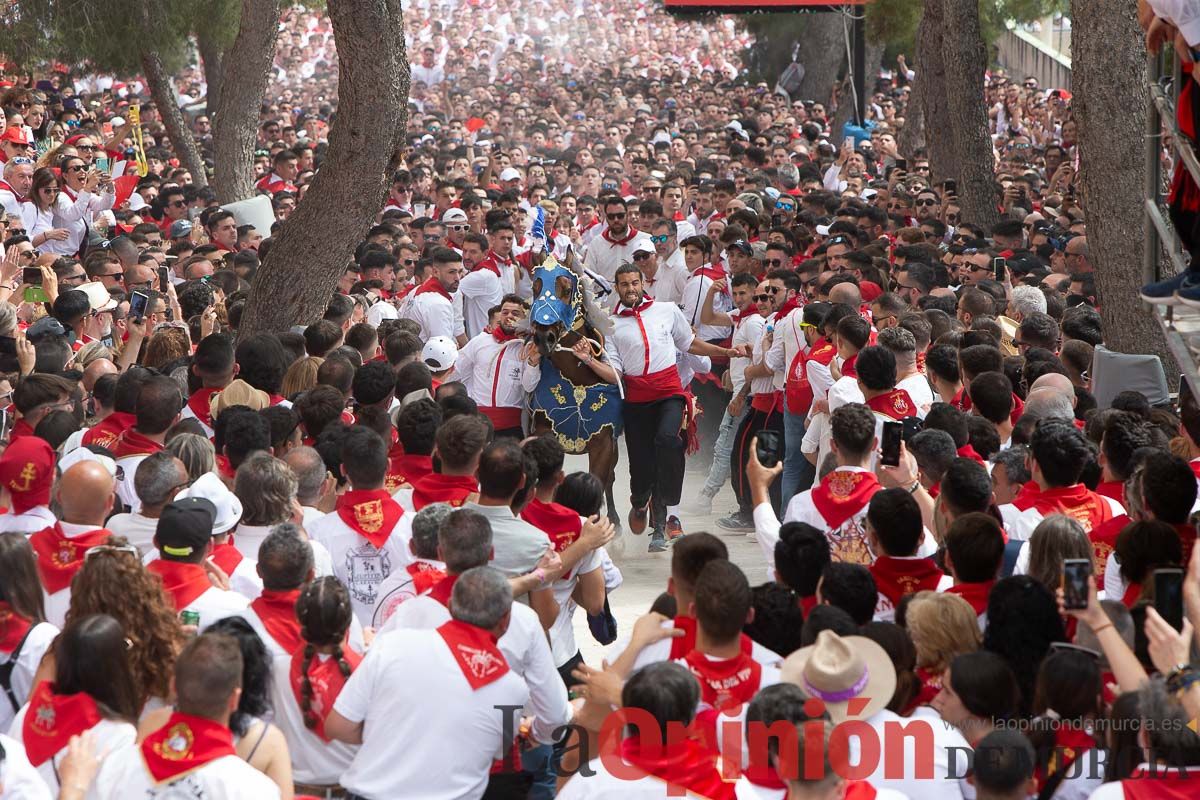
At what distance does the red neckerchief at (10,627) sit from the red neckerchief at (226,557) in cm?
70

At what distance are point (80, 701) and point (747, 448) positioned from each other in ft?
20.3

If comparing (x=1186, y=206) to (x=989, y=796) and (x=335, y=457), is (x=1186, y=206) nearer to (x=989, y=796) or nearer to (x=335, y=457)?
(x=989, y=796)

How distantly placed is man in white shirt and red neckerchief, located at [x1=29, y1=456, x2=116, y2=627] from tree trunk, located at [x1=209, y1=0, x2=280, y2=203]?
31.7ft

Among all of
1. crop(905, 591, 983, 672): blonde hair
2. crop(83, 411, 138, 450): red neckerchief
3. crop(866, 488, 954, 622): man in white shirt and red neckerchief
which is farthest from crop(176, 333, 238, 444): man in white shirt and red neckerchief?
crop(905, 591, 983, 672): blonde hair

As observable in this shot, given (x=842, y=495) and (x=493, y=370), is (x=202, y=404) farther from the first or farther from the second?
(x=842, y=495)

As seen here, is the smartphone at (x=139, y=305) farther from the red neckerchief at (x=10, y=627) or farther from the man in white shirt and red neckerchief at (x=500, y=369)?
the red neckerchief at (x=10, y=627)

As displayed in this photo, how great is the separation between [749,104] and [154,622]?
2783 centimetres

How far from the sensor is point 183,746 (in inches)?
149

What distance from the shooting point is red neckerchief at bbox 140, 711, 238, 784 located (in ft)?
12.3

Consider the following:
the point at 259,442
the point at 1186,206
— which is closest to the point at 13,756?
the point at 259,442

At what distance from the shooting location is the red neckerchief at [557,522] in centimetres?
601

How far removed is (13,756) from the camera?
3.80 meters

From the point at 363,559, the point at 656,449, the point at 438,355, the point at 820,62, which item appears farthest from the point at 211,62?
the point at 363,559

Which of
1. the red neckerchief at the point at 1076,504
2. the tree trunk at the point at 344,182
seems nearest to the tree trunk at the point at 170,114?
the tree trunk at the point at 344,182
